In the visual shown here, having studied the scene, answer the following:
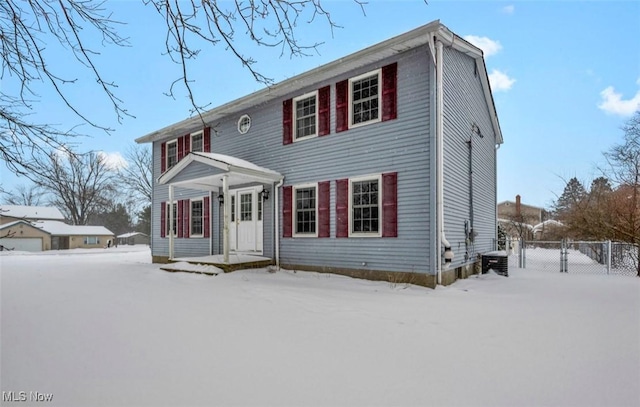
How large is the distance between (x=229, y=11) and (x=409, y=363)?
141 inches

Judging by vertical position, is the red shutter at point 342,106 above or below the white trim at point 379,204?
above

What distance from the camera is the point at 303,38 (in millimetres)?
3219

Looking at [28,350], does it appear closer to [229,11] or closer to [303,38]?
[229,11]

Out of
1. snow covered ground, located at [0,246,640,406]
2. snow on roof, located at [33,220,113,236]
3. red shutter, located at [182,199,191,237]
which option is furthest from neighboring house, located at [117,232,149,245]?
snow covered ground, located at [0,246,640,406]

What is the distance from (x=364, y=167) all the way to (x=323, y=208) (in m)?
1.57

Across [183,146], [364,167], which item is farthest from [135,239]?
[364,167]

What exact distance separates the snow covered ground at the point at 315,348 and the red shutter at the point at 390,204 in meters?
1.77

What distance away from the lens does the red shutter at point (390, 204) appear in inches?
299

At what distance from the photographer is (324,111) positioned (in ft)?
29.3

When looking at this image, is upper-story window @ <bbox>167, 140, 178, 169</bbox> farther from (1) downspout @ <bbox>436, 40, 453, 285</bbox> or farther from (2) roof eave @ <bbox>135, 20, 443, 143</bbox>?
(1) downspout @ <bbox>436, 40, 453, 285</bbox>

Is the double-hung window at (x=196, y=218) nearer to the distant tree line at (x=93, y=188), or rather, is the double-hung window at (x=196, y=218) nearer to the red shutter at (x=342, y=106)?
the distant tree line at (x=93, y=188)

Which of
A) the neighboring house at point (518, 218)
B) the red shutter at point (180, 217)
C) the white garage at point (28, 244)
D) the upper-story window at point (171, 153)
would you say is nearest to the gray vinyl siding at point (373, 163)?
the red shutter at point (180, 217)

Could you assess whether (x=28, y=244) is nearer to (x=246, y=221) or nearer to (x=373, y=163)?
(x=246, y=221)

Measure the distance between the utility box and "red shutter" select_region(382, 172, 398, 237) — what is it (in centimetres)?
382
